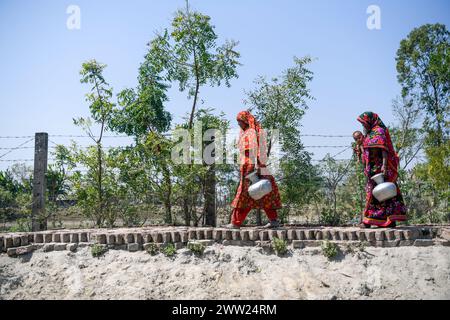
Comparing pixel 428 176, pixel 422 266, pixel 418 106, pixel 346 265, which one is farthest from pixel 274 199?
pixel 418 106

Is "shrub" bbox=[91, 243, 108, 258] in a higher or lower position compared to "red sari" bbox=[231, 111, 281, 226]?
lower

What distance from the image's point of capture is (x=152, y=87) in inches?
324

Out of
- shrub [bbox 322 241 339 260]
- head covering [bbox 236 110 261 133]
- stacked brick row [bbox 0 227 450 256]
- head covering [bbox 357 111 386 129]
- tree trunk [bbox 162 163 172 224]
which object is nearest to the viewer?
shrub [bbox 322 241 339 260]

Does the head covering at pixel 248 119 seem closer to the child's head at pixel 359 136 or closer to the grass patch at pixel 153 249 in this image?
the child's head at pixel 359 136

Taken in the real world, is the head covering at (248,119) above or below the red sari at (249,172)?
above

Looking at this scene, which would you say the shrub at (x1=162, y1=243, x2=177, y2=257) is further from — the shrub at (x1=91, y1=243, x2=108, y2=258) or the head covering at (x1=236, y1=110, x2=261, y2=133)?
the head covering at (x1=236, y1=110, x2=261, y2=133)

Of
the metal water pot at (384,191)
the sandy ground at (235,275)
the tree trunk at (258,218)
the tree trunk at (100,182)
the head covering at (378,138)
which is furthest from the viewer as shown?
the tree trunk at (258,218)

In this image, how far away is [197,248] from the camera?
5527 millimetres

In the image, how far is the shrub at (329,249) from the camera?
5266 mm

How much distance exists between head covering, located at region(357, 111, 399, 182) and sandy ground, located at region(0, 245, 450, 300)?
48.2 inches

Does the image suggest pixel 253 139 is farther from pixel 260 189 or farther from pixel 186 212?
pixel 186 212

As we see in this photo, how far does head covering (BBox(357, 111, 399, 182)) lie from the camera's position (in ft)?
19.1

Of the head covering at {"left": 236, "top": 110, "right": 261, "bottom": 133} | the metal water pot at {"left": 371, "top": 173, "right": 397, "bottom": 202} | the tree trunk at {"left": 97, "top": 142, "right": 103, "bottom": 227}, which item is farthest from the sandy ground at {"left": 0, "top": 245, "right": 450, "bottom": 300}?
the tree trunk at {"left": 97, "top": 142, "right": 103, "bottom": 227}

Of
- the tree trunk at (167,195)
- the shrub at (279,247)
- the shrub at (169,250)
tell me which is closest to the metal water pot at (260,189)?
the shrub at (279,247)
